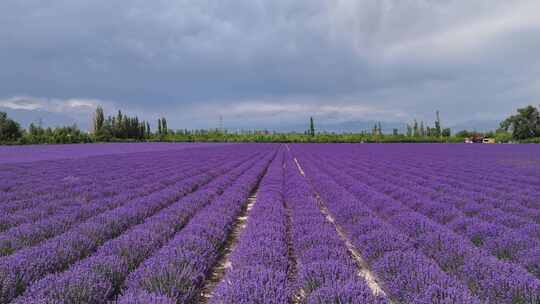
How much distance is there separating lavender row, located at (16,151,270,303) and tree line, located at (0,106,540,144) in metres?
64.6

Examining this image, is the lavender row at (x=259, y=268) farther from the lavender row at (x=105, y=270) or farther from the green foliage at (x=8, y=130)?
the green foliage at (x=8, y=130)

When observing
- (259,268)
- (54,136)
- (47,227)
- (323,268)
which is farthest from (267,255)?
(54,136)

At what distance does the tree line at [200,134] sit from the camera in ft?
205

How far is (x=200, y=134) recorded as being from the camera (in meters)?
104

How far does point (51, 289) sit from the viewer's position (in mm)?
3193

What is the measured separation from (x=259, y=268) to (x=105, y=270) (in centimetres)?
172

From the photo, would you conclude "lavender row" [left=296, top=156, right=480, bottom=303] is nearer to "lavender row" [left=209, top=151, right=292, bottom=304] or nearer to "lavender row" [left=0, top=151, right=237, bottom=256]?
"lavender row" [left=209, top=151, right=292, bottom=304]

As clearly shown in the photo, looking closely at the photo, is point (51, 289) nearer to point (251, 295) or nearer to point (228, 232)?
point (251, 295)

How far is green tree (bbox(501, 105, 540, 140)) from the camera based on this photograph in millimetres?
70438

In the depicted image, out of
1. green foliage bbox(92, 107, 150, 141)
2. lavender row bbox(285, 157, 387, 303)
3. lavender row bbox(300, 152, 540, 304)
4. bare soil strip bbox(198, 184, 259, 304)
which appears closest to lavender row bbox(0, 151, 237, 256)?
bare soil strip bbox(198, 184, 259, 304)

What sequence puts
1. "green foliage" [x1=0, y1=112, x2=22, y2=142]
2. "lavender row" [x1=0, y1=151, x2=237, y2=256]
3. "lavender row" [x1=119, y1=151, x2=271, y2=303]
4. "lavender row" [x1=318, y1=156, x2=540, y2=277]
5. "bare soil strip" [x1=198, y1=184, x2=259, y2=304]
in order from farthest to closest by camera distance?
"green foliage" [x1=0, y1=112, x2=22, y2=142], "lavender row" [x1=0, y1=151, x2=237, y2=256], "lavender row" [x1=318, y1=156, x2=540, y2=277], "bare soil strip" [x1=198, y1=184, x2=259, y2=304], "lavender row" [x1=119, y1=151, x2=271, y2=303]

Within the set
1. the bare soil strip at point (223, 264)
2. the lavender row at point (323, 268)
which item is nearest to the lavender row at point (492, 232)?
the lavender row at point (323, 268)

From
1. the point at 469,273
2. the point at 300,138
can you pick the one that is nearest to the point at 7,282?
the point at 469,273

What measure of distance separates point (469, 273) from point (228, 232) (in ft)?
13.0
